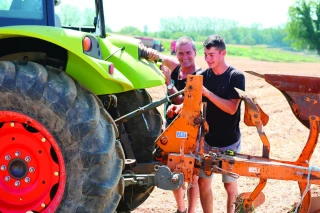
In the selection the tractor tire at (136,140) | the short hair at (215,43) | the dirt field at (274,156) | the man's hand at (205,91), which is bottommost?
the dirt field at (274,156)

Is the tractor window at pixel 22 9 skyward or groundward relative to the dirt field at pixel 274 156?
skyward

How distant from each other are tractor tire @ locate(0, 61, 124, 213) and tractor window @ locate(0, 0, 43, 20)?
0.55m

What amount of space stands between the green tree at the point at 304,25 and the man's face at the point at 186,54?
70.8 m

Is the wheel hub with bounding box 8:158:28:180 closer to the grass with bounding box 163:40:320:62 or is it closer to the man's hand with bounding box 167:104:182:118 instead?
the man's hand with bounding box 167:104:182:118

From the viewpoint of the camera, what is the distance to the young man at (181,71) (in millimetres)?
5062

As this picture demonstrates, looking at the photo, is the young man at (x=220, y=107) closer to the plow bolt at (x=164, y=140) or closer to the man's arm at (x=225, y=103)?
the man's arm at (x=225, y=103)

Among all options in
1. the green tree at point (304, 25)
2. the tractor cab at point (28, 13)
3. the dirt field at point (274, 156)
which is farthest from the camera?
the green tree at point (304, 25)

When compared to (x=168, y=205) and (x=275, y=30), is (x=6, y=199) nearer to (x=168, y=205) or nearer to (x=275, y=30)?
(x=168, y=205)

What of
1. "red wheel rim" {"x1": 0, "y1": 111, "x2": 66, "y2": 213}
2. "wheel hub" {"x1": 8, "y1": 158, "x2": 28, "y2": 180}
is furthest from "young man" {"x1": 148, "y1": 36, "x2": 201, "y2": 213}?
"wheel hub" {"x1": 8, "y1": 158, "x2": 28, "y2": 180}

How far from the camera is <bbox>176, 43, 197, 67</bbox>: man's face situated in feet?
17.4

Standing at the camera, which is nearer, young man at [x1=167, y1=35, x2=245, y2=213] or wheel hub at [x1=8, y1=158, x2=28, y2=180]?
wheel hub at [x1=8, y1=158, x2=28, y2=180]

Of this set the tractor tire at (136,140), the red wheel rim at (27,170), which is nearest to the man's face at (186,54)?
the tractor tire at (136,140)

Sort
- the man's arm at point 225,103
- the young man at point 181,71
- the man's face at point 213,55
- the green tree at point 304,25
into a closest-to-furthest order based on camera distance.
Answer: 1. the man's arm at point 225,103
2. the man's face at point 213,55
3. the young man at point 181,71
4. the green tree at point 304,25

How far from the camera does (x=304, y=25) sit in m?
75.1
